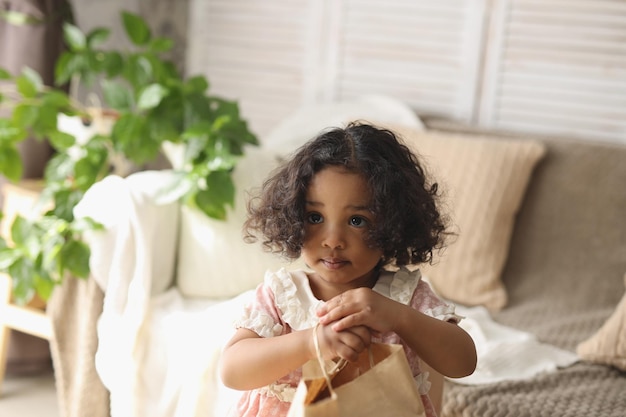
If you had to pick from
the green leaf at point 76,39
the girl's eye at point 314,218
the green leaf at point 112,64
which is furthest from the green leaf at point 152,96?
the girl's eye at point 314,218

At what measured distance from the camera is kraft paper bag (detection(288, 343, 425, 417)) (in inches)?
38.5

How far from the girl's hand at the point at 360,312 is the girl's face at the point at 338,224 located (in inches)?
3.4

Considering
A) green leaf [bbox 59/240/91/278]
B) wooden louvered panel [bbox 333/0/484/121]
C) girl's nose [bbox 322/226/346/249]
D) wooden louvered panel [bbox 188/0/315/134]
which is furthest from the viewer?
wooden louvered panel [bbox 188/0/315/134]

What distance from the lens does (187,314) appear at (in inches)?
73.0

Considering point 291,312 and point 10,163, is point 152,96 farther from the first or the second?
point 291,312

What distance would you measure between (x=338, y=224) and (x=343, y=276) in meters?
0.07

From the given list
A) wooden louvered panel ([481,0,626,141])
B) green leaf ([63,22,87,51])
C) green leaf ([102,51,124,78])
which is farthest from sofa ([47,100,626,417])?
green leaf ([63,22,87,51])

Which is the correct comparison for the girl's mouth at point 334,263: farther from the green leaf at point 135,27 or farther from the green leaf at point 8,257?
the green leaf at point 135,27

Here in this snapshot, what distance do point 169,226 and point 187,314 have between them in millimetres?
227

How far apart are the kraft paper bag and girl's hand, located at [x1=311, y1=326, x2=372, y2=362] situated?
0.02 meters

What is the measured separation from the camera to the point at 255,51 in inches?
116

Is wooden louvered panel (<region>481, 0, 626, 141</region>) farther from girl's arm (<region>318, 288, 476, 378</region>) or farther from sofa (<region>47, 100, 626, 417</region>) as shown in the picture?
girl's arm (<region>318, 288, 476, 378</region>)

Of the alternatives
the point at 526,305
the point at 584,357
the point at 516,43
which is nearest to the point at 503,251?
the point at 526,305

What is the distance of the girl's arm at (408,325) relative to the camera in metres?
1.03
